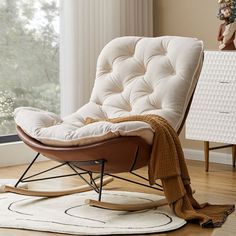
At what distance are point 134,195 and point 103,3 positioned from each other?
1938 millimetres

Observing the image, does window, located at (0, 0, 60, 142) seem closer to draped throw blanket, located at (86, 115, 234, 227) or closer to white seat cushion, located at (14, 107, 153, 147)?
white seat cushion, located at (14, 107, 153, 147)

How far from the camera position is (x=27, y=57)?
16.4 ft

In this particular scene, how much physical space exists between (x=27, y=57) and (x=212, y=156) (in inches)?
65.0

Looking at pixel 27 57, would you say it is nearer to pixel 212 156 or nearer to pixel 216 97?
pixel 216 97

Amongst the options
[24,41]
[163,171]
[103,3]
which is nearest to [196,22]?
[103,3]

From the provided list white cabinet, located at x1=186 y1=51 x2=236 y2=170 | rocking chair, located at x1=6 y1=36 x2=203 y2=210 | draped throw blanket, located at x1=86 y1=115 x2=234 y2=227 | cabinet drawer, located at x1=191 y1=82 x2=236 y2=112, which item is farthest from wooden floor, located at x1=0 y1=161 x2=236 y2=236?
cabinet drawer, located at x1=191 y1=82 x2=236 y2=112

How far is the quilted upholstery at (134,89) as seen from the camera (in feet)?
10.8

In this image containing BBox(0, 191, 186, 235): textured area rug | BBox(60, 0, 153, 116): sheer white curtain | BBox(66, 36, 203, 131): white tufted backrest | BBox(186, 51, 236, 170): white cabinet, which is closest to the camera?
BBox(0, 191, 186, 235): textured area rug

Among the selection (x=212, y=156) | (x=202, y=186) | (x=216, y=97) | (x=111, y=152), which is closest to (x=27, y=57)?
(x=216, y=97)

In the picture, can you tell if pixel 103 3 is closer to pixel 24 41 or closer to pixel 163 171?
pixel 24 41

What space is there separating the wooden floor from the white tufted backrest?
0.54 metres

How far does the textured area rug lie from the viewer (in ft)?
9.67

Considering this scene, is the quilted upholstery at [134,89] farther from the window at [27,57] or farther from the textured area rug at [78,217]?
the window at [27,57]

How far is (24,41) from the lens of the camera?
4957 mm
